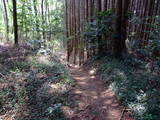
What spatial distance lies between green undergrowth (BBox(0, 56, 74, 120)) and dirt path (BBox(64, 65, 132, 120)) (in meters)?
0.26

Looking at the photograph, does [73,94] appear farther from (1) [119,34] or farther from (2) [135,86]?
(1) [119,34]

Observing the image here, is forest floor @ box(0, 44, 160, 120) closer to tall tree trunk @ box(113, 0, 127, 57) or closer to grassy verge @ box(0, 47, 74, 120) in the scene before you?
grassy verge @ box(0, 47, 74, 120)

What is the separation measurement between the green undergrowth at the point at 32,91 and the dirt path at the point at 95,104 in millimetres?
261

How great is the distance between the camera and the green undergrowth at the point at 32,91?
3719mm

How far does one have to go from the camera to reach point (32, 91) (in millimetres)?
4488

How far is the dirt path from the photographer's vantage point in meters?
3.69

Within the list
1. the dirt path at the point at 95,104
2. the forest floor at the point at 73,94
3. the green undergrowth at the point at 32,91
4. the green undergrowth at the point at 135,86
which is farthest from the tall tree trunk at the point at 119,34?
the green undergrowth at the point at 32,91

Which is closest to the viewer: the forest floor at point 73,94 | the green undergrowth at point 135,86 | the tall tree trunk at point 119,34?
the green undergrowth at point 135,86

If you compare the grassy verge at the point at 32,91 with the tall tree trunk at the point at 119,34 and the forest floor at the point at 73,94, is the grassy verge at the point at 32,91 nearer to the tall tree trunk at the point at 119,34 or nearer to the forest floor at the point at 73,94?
the forest floor at the point at 73,94

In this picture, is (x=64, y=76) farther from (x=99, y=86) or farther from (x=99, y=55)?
(x=99, y=55)

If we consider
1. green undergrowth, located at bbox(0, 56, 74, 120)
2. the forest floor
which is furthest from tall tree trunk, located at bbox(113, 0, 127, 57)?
green undergrowth, located at bbox(0, 56, 74, 120)

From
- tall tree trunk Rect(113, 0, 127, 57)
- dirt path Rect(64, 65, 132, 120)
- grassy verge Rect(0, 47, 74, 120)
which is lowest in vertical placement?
dirt path Rect(64, 65, 132, 120)

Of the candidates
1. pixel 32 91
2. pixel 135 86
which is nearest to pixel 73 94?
pixel 32 91

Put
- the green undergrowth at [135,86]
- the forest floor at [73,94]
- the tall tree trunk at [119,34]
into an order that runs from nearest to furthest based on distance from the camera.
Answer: the green undergrowth at [135,86]
the forest floor at [73,94]
the tall tree trunk at [119,34]
